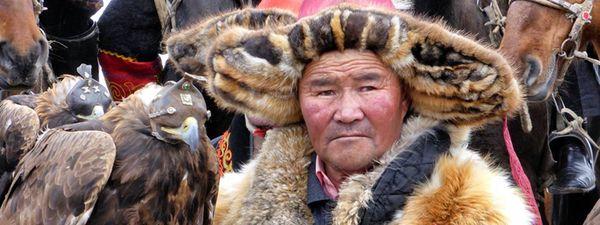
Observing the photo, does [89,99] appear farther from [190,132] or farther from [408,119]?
[408,119]

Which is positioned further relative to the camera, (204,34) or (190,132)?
(204,34)

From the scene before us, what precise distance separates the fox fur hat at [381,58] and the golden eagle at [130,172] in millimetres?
305

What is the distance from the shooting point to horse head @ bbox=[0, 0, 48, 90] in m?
6.26

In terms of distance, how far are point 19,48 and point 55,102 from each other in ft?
3.95

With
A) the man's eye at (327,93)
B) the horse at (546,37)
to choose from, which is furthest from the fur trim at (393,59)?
the horse at (546,37)

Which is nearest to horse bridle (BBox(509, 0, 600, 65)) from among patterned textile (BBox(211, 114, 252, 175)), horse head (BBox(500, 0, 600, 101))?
horse head (BBox(500, 0, 600, 101))

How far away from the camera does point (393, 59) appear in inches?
172

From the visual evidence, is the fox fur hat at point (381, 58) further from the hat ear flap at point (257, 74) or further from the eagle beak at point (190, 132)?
the eagle beak at point (190, 132)

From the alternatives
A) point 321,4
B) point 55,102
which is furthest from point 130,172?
point 55,102

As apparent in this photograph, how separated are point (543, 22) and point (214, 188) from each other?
243 centimetres

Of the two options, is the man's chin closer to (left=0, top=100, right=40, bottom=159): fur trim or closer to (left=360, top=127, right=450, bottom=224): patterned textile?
(left=360, top=127, right=450, bottom=224): patterned textile

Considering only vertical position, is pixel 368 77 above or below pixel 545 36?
above

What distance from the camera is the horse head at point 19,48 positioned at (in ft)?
20.5

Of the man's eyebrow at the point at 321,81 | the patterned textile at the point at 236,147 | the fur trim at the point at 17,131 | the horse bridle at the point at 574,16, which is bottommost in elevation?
the patterned textile at the point at 236,147
